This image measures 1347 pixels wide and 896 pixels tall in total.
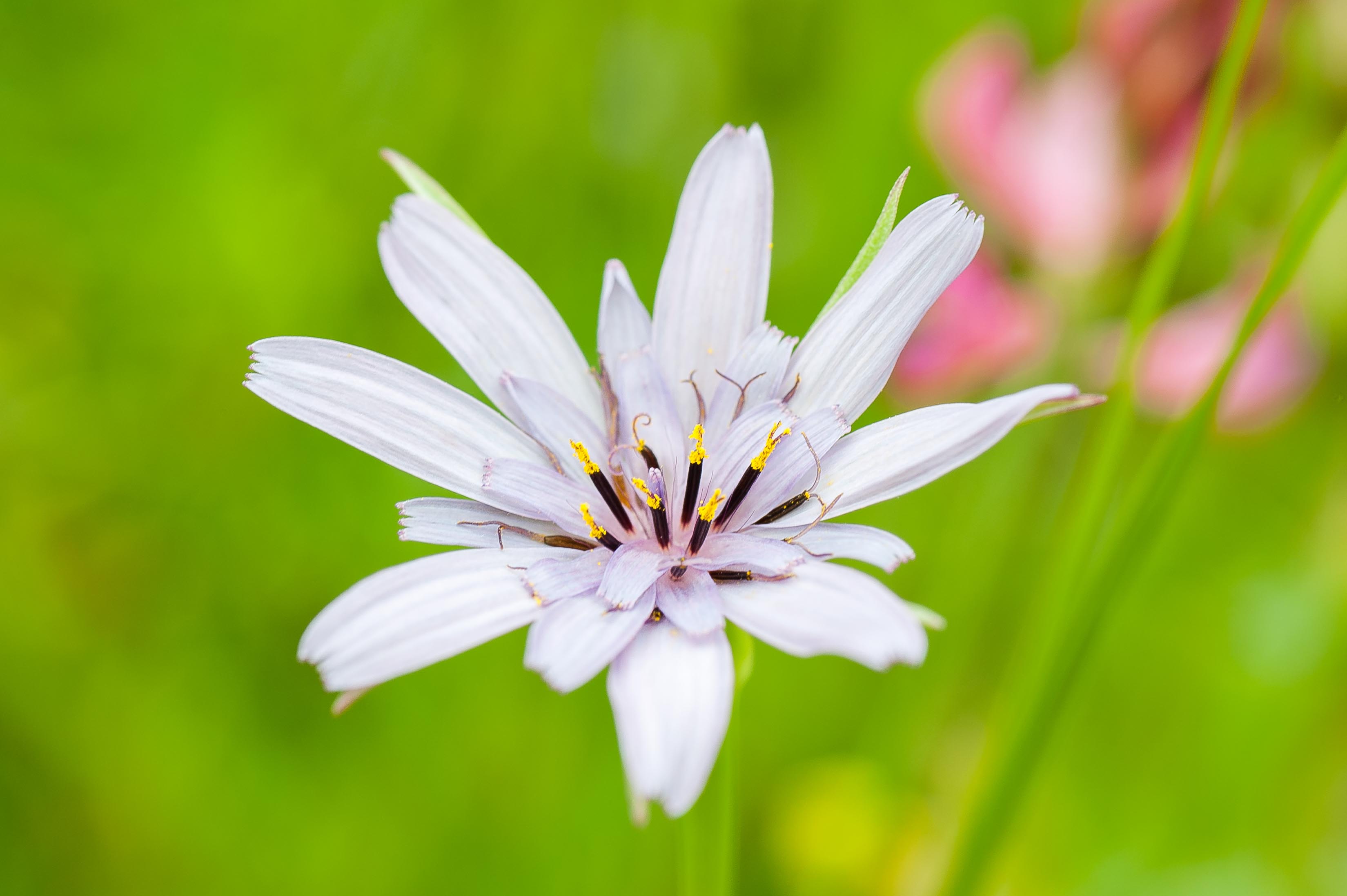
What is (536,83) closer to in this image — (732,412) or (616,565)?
(732,412)

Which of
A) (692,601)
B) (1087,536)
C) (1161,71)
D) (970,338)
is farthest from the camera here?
(970,338)

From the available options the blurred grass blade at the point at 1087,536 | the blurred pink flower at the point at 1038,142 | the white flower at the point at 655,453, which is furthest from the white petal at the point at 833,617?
the blurred pink flower at the point at 1038,142

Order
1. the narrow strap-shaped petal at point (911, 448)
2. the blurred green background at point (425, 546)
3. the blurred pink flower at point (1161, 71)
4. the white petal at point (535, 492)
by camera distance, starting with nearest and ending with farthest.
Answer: the narrow strap-shaped petal at point (911, 448) < the white petal at point (535, 492) < the blurred pink flower at point (1161, 71) < the blurred green background at point (425, 546)

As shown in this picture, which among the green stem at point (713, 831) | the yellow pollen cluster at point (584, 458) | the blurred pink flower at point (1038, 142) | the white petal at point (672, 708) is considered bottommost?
the green stem at point (713, 831)

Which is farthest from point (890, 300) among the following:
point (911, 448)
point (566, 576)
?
point (566, 576)

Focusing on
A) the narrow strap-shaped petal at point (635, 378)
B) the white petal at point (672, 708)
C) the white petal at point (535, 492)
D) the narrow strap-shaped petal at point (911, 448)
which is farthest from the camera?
the narrow strap-shaped petal at point (635, 378)

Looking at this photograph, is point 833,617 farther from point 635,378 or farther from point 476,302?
point 476,302

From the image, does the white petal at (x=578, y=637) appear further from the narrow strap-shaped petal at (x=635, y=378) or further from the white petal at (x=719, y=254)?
the white petal at (x=719, y=254)

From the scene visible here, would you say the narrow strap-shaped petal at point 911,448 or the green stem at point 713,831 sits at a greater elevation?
the narrow strap-shaped petal at point 911,448
